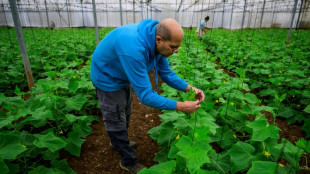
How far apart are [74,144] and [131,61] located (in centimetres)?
138

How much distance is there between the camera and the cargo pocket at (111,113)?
1.93 metres

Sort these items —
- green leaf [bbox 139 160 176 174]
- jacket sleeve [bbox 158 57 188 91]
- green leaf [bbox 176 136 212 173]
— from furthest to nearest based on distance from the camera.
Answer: jacket sleeve [bbox 158 57 188 91], green leaf [bbox 139 160 176 174], green leaf [bbox 176 136 212 173]

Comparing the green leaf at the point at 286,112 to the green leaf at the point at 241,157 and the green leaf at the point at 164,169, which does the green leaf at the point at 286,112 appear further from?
the green leaf at the point at 164,169

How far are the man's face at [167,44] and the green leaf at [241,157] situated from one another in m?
1.07

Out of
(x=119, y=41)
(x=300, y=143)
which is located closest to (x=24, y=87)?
(x=119, y=41)

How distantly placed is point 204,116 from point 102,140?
162 cm

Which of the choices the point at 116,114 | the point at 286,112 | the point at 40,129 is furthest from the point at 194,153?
the point at 286,112

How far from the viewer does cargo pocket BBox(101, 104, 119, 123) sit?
1.93 metres

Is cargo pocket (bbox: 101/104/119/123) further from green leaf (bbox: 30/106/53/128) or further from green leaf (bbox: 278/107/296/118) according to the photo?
green leaf (bbox: 278/107/296/118)

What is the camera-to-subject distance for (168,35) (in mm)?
1524

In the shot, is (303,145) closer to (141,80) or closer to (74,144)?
(141,80)

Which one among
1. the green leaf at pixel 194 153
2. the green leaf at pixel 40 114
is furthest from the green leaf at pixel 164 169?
the green leaf at pixel 40 114

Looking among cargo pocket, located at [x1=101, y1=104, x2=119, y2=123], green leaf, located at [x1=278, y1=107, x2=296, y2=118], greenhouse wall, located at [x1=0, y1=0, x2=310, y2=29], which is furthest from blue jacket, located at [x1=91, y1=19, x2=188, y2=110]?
greenhouse wall, located at [x1=0, y1=0, x2=310, y2=29]

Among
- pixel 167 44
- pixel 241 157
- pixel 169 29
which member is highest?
pixel 169 29
